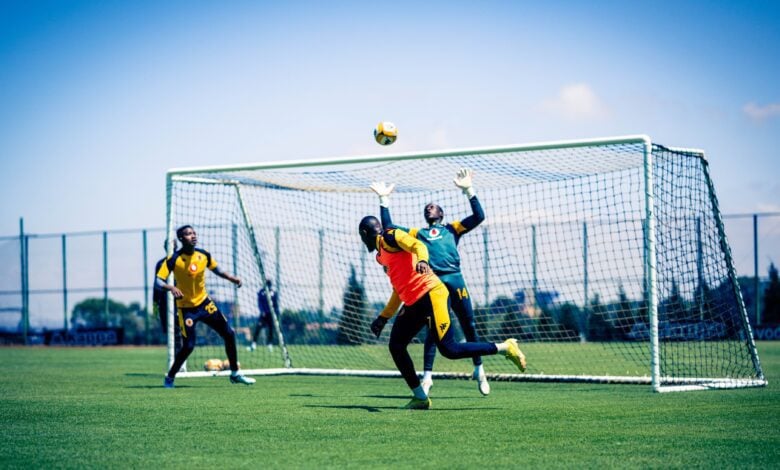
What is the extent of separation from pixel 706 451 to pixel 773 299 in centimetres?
2808

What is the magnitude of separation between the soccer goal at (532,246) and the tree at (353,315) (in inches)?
2.6

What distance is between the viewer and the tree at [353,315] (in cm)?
2136

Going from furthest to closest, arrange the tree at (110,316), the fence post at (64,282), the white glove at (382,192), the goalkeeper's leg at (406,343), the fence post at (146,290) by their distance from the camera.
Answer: the fence post at (64,282)
the tree at (110,316)
the fence post at (146,290)
the white glove at (382,192)
the goalkeeper's leg at (406,343)

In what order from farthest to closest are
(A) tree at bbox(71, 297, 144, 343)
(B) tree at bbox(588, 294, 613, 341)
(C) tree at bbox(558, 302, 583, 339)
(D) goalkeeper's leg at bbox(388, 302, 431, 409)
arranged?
(A) tree at bbox(71, 297, 144, 343)
(B) tree at bbox(588, 294, 613, 341)
(C) tree at bbox(558, 302, 583, 339)
(D) goalkeeper's leg at bbox(388, 302, 431, 409)

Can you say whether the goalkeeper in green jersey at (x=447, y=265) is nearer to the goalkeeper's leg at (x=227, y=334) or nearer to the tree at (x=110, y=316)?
the goalkeeper's leg at (x=227, y=334)

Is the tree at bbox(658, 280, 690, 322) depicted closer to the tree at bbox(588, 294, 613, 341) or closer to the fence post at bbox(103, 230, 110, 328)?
the tree at bbox(588, 294, 613, 341)

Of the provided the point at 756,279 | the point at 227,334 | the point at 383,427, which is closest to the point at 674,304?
the point at 227,334

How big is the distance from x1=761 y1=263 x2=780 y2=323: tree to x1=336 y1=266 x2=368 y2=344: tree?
1589cm

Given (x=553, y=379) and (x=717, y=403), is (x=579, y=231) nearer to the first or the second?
(x=553, y=379)

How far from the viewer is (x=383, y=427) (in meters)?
8.22

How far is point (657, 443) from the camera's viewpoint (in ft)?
23.2

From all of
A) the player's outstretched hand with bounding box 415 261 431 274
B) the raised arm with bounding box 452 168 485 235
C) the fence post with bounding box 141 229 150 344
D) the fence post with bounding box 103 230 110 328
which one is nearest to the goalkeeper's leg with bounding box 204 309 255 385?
the raised arm with bounding box 452 168 485 235

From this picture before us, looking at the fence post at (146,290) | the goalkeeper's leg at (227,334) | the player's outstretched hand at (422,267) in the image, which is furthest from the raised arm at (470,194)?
the fence post at (146,290)

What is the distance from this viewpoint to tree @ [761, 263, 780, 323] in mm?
32469
